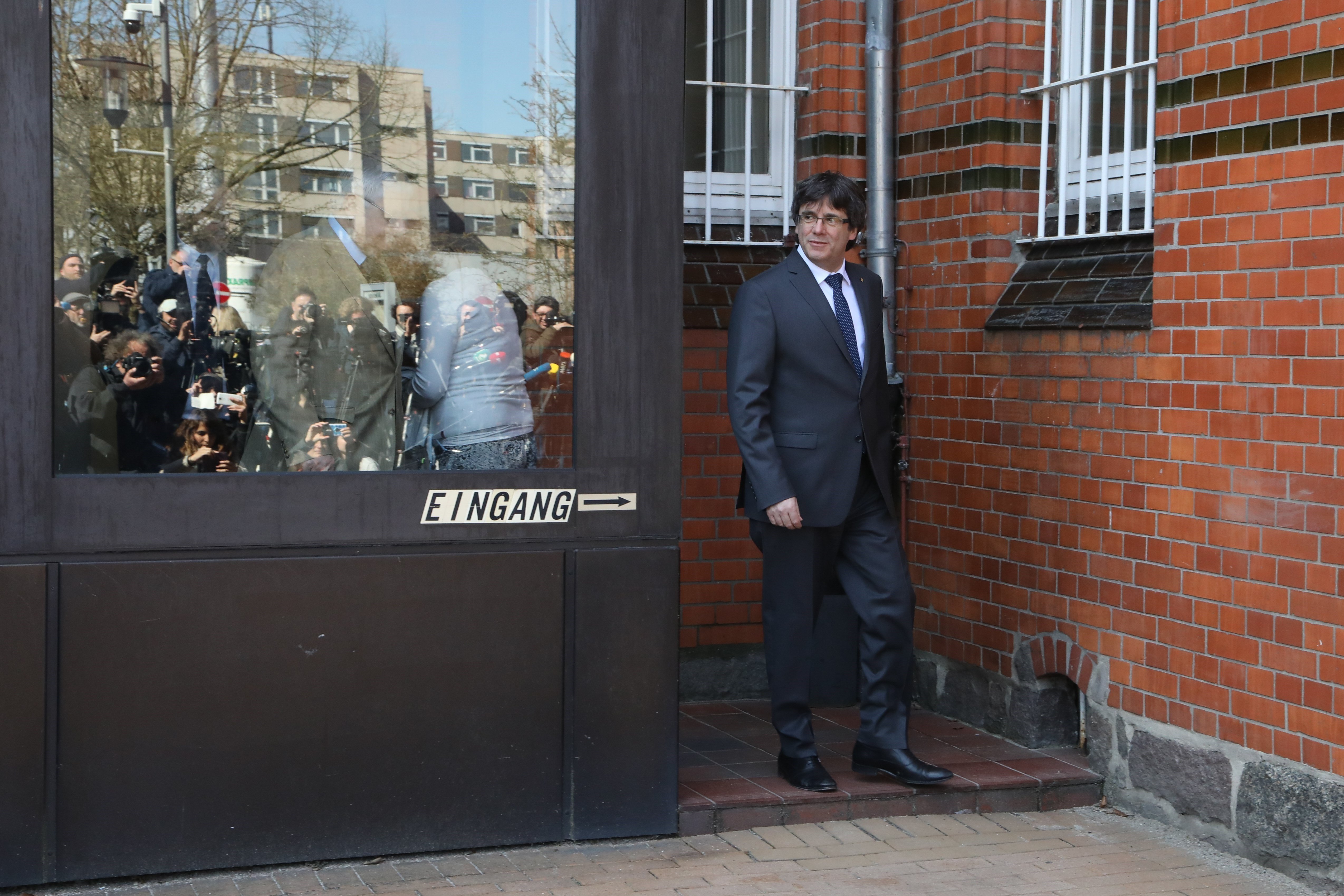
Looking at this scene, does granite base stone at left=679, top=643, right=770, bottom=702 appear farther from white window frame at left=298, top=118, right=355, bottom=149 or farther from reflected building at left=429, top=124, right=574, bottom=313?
white window frame at left=298, top=118, right=355, bottom=149

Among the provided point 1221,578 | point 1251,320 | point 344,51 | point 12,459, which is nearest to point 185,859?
point 12,459

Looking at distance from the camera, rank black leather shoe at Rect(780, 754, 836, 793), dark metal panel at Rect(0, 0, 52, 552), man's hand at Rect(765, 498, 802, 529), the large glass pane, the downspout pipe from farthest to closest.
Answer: the downspout pipe, black leather shoe at Rect(780, 754, 836, 793), man's hand at Rect(765, 498, 802, 529), the large glass pane, dark metal panel at Rect(0, 0, 52, 552)

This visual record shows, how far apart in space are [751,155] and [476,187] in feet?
7.50

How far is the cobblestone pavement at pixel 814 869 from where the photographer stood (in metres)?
3.91

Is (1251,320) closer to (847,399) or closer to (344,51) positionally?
(847,399)

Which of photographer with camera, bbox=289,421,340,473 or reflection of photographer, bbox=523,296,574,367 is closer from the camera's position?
photographer with camera, bbox=289,421,340,473

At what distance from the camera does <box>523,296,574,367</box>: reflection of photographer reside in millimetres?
4172

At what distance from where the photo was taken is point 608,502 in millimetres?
4227

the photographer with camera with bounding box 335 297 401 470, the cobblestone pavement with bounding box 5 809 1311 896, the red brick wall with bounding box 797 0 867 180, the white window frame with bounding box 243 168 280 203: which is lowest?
the cobblestone pavement with bounding box 5 809 1311 896

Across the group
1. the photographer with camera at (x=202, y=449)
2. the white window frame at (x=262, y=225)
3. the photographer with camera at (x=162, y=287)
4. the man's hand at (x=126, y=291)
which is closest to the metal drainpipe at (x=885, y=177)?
the white window frame at (x=262, y=225)

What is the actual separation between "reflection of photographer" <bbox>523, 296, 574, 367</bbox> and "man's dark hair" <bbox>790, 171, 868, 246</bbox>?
3.19ft

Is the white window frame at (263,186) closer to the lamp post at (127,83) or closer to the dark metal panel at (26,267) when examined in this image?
the lamp post at (127,83)

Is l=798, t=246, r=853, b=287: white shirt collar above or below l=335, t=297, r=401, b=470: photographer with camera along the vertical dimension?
above

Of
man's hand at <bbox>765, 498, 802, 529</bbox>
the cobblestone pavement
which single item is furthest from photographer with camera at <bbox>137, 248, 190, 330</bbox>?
man's hand at <bbox>765, 498, 802, 529</bbox>
